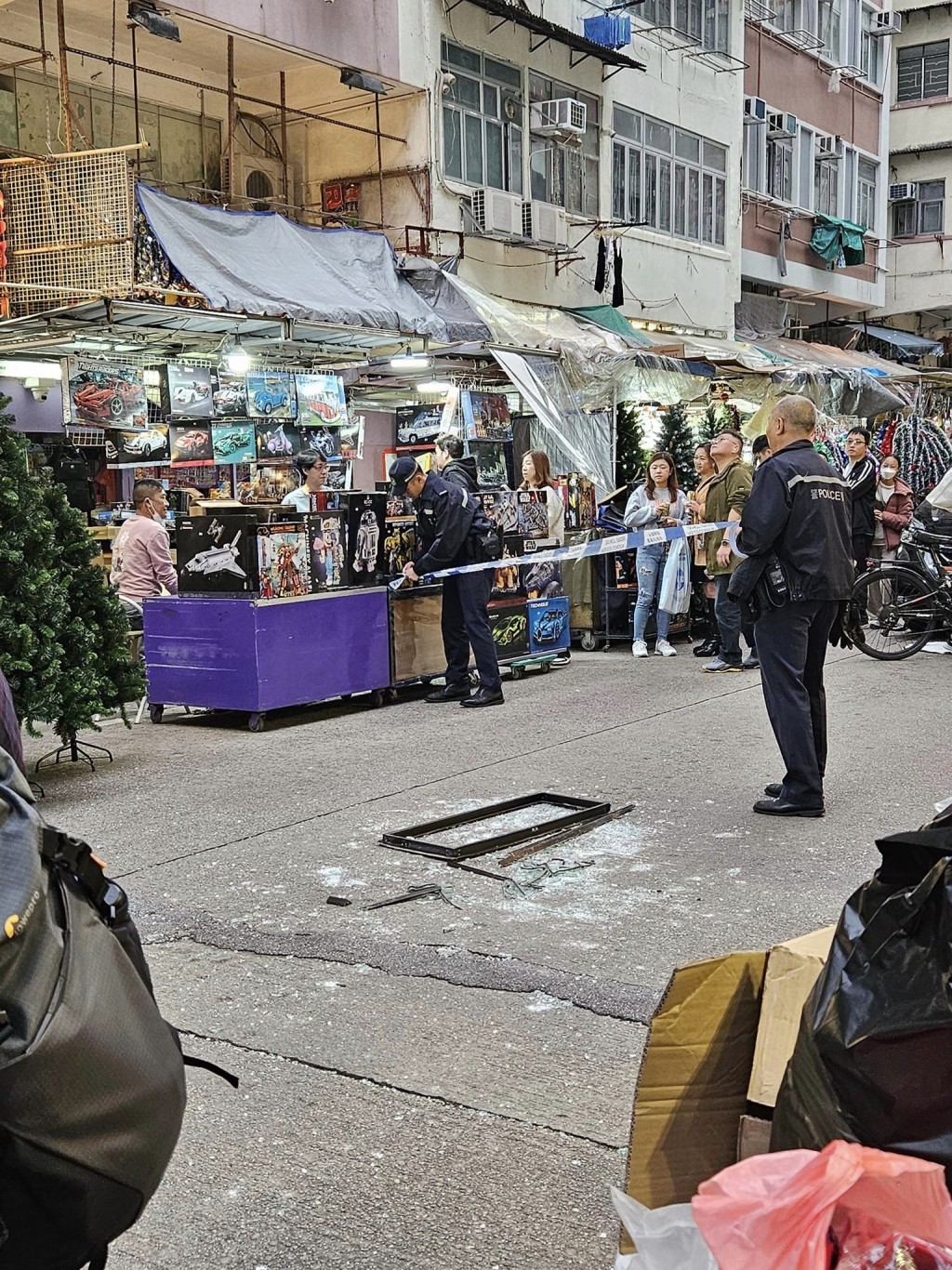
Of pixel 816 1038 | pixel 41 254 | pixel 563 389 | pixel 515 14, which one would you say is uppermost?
pixel 515 14

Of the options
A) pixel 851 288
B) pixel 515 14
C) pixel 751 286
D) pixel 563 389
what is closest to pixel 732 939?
pixel 563 389

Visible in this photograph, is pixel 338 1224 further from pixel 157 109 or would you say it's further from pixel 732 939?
pixel 157 109

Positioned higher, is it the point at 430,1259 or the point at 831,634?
the point at 831,634

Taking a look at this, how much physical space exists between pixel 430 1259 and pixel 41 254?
35.8 ft

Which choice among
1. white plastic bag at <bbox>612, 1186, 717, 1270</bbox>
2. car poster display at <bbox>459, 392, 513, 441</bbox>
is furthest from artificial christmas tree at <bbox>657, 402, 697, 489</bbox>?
white plastic bag at <bbox>612, 1186, 717, 1270</bbox>

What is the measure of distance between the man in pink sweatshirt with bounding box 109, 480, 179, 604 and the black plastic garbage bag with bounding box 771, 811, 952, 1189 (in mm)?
9603

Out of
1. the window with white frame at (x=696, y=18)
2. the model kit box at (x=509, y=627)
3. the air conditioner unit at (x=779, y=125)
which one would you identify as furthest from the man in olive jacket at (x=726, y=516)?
the air conditioner unit at (x=779, y=125)

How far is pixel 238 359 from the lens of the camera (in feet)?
45.7

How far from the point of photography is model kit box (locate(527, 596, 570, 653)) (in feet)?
41.5

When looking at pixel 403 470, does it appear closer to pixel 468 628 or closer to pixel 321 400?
pixel 468 628

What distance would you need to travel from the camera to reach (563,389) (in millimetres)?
15609

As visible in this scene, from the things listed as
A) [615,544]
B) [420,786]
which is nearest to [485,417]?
[615,544]

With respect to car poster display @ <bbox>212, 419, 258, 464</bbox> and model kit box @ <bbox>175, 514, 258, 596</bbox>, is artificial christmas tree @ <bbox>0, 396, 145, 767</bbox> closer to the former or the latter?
model kit box @ <bbox>175, 514, 258, 596</bbox>

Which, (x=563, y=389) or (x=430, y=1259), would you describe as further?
(x=563, y=389)
